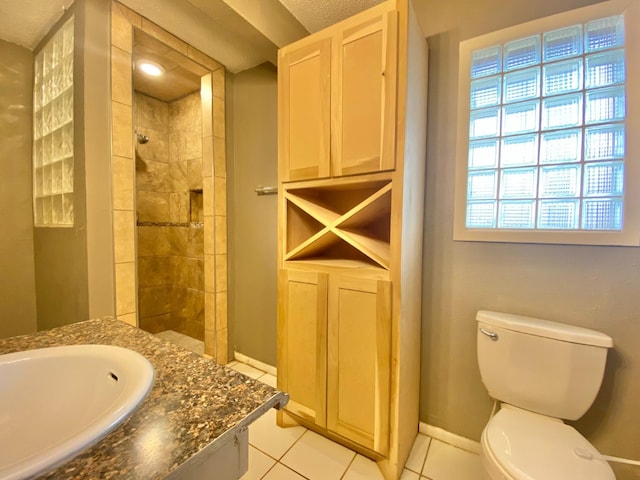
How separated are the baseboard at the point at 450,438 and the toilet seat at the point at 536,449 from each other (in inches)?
16.1

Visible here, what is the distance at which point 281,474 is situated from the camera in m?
1.24

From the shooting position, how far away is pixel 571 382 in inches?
40.9

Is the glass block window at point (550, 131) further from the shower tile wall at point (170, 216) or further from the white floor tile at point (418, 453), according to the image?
the shower tile wall at point (170, 216)

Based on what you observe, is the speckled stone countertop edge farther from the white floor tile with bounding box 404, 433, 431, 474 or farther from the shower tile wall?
the shower tile wall

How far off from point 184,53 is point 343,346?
Answer: 221 centimetres

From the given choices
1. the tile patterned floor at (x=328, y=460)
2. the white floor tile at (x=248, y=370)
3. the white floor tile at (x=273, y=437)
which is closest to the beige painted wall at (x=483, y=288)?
the tile patterned floor at (x=328, y=460)

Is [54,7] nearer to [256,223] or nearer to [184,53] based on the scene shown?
[184,53]

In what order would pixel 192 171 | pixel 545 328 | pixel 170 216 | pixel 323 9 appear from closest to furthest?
pixel 545 328 → pixel 323 9 → pixel 192 171 → pixel 170 216

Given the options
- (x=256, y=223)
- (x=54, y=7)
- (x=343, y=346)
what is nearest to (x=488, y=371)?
(x=343, y=346)

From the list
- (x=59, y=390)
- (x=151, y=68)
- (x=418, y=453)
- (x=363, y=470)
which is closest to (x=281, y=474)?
(x=363, y=470)

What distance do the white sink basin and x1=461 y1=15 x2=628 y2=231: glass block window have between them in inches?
59.4

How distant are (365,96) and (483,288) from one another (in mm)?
1105

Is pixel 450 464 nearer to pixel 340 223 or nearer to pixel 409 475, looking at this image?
pixel 409 475

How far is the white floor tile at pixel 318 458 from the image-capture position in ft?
4.08
